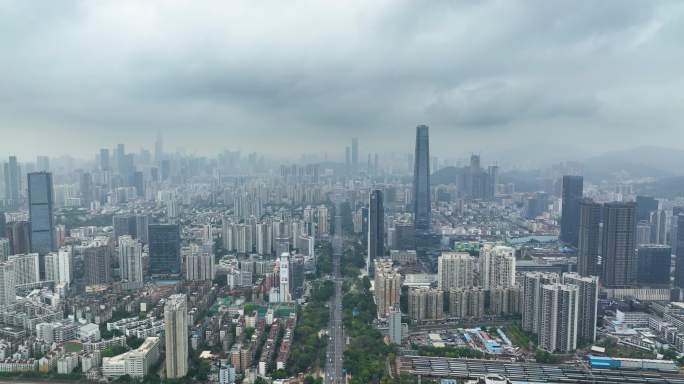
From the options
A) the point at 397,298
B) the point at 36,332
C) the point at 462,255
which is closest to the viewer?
the point at 36,332

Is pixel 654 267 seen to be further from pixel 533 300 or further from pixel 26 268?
pixel 26 268

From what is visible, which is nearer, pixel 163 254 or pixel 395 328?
pixel 395 328

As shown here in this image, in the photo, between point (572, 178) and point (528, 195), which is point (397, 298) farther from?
point (528, 195)

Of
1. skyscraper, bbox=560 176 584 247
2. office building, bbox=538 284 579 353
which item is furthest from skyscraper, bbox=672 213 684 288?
office building, bbox=538 284 579 353

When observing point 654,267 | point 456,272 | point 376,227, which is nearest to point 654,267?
point 654,267

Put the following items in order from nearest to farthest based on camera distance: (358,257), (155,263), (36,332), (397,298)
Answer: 1. (36,332)
2. (397,298)
3. (155,263)
4. (358,257)

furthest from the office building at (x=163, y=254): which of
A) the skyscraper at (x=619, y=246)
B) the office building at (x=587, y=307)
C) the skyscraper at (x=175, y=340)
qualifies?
the skyscraper at (x=619, y=246)

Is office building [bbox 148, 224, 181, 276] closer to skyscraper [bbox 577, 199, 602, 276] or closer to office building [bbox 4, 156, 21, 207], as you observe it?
office building [bbox 4, 156, 21, 207]

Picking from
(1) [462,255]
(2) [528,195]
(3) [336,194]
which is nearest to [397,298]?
(1) [462,255]
